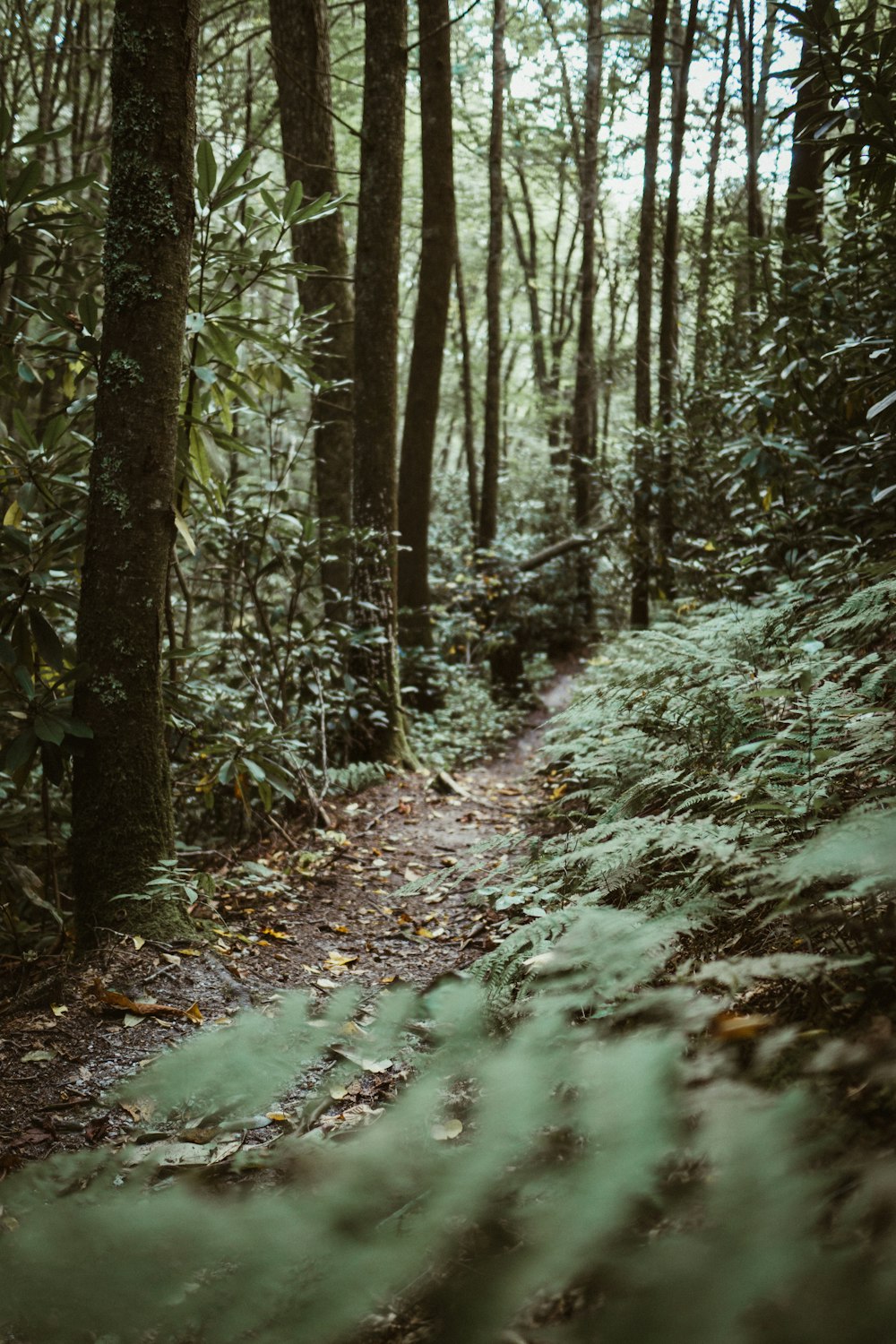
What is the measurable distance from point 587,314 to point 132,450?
11.1m

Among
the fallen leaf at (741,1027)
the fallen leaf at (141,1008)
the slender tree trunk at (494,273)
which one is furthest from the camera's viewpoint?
the slender tree trunk at (494,273)

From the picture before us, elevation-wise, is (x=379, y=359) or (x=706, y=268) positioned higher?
(x=706, y=268)

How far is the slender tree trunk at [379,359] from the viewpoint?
6641 mm

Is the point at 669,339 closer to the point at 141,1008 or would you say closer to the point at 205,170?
the point at 205,170

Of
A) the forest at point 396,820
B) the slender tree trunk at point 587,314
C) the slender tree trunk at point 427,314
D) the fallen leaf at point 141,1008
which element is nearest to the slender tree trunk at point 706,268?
the forest at point 396,820

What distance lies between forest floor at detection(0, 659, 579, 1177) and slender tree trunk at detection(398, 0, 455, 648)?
13.0ft

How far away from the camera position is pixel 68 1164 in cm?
126

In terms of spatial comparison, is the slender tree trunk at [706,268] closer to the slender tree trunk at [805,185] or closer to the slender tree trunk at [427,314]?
the slender tree trunk at [805,185]

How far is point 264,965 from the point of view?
3461mm

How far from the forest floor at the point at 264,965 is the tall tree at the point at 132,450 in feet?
0.99

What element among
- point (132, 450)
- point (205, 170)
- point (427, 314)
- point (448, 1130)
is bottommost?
point (448, 1130)

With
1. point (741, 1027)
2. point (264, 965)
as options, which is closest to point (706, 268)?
point (264, 965)

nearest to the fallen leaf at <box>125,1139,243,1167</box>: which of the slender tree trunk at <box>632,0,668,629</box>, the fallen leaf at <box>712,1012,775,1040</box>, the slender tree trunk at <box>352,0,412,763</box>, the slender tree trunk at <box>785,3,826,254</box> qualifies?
the fallen leaf at <box>712,1012,775,1040</box>

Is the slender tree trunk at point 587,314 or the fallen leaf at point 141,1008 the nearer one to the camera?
the fallen leaf at point 141,1008
